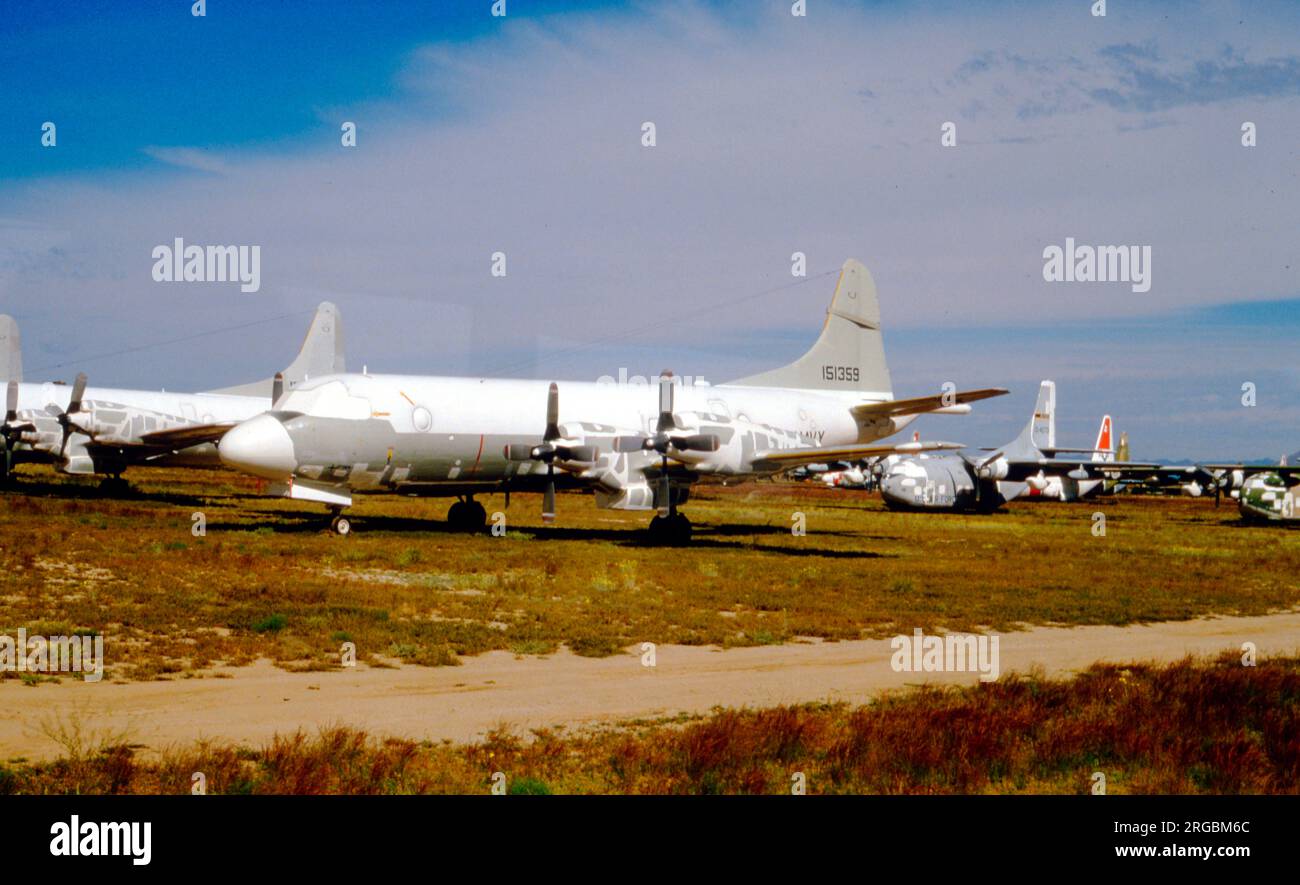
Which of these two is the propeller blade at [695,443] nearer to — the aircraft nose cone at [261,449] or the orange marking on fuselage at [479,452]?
the orange marking on fuselage at [479,452]

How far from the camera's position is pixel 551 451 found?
31250mm

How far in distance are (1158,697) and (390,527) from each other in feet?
85.8

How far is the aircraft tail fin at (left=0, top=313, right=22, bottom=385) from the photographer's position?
49.5m

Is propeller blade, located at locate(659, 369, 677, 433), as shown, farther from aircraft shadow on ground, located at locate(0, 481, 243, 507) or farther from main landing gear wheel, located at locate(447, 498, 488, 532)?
aircraft shadow on ground, located at locate(0, 481, 243, 507)

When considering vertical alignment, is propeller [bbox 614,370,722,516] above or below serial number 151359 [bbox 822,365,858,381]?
below

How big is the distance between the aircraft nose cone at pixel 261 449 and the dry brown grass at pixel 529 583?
1.99 m

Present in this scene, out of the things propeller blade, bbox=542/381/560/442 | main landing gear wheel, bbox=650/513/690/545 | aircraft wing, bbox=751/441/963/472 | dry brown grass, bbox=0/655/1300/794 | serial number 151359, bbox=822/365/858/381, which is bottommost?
dry brown grass, bbox=0/655/1300/794

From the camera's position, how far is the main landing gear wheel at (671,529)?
1280 inches

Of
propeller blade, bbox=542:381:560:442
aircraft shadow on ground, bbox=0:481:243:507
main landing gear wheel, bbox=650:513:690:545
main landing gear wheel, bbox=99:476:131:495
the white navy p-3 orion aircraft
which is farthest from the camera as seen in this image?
main landing gear wheel, bbox=99:476:131:495

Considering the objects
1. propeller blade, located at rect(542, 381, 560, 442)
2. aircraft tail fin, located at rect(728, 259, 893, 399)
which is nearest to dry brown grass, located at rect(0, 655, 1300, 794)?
propeller blade, located at rect(542, 381, 560, 442)

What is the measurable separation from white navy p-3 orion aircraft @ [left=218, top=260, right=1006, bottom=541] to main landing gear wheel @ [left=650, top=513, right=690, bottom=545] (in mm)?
43

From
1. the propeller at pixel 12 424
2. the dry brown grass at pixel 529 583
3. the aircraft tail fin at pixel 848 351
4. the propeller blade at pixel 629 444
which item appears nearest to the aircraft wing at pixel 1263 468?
the dry brown grass at pixel 529 583

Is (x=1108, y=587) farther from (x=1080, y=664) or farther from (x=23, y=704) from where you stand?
(x=23, y=704)

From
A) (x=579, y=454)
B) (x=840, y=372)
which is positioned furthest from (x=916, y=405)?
(x=579, y=454)
